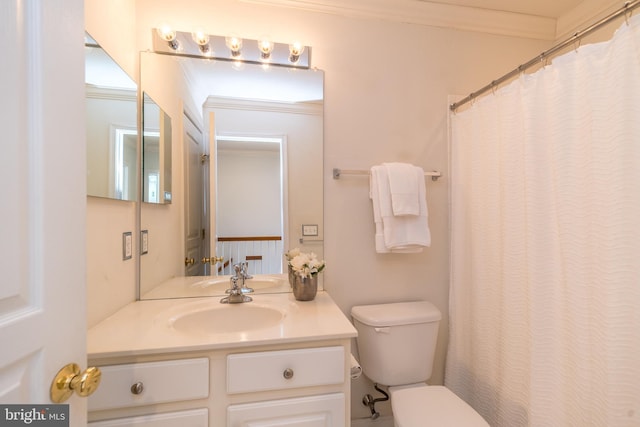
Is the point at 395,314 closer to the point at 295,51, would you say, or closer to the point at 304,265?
the point at 304,265

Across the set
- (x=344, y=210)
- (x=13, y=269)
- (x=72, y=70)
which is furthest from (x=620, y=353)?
(x=72, y=70)

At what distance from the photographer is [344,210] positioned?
166 cm

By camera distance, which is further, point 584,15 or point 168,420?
point 584,15

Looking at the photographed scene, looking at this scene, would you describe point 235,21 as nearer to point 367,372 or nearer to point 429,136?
point 429,136

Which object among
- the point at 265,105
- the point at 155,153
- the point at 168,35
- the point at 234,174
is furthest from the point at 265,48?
the point at 155,153

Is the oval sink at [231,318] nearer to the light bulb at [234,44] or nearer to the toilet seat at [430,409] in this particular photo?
the toilet seat at [430,409]

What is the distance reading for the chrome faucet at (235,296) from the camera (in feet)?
4.51

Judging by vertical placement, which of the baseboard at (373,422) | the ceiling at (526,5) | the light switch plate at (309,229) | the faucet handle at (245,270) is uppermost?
the ceiling at (526,5)

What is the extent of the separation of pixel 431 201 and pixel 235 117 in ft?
4.04

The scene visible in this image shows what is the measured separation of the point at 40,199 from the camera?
0.52 meters

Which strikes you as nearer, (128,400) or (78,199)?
(78,199)

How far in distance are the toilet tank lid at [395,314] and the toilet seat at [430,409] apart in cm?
31

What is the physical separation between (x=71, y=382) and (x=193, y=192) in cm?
106

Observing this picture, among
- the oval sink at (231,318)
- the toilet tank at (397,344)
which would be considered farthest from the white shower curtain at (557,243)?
Answer: the oval sink at (231,318)
